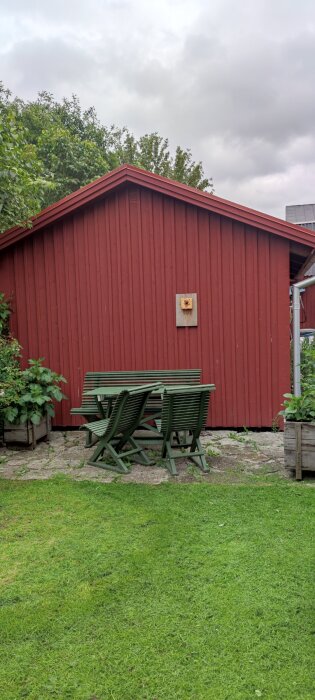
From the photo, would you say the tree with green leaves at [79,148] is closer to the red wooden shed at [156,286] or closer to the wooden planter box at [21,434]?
the red wooden shed at [156,286]

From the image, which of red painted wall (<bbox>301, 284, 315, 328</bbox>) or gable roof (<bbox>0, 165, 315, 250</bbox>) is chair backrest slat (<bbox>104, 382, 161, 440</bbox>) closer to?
gable roof (<bbox>0, 165, 315, 250</bbox>)

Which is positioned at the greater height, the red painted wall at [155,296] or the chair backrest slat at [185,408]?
the red painted wall at [155,296]

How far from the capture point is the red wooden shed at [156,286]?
5.33 m

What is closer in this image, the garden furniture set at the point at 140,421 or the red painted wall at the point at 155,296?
the garden furniture set at the point at 140,421

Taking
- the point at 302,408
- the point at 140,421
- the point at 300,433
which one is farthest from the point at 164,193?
A: the point at 300,433

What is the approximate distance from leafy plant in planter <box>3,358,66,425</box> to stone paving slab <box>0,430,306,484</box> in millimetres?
411

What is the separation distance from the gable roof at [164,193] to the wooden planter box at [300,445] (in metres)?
2.51

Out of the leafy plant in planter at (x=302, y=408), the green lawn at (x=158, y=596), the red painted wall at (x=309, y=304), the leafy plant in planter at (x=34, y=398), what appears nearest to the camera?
the green lawn at (x=158, y=596)

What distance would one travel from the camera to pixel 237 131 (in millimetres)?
21906

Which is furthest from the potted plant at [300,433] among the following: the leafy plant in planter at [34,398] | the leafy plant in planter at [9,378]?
the leafy plant in planter at [9,378]

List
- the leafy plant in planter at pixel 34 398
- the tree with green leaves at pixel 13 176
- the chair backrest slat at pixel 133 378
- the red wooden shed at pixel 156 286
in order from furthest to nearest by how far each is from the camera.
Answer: the chair backrest slat at pixel 133 378
the red wooden shed at pixel 156 286
the tree with green leaves at pixel 13 176
the leafy plant in planter at pixel 34 398

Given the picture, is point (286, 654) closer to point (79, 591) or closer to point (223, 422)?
point (79, 591)

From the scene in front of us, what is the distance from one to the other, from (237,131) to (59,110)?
9187mm

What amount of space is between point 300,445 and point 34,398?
3.03 metres
